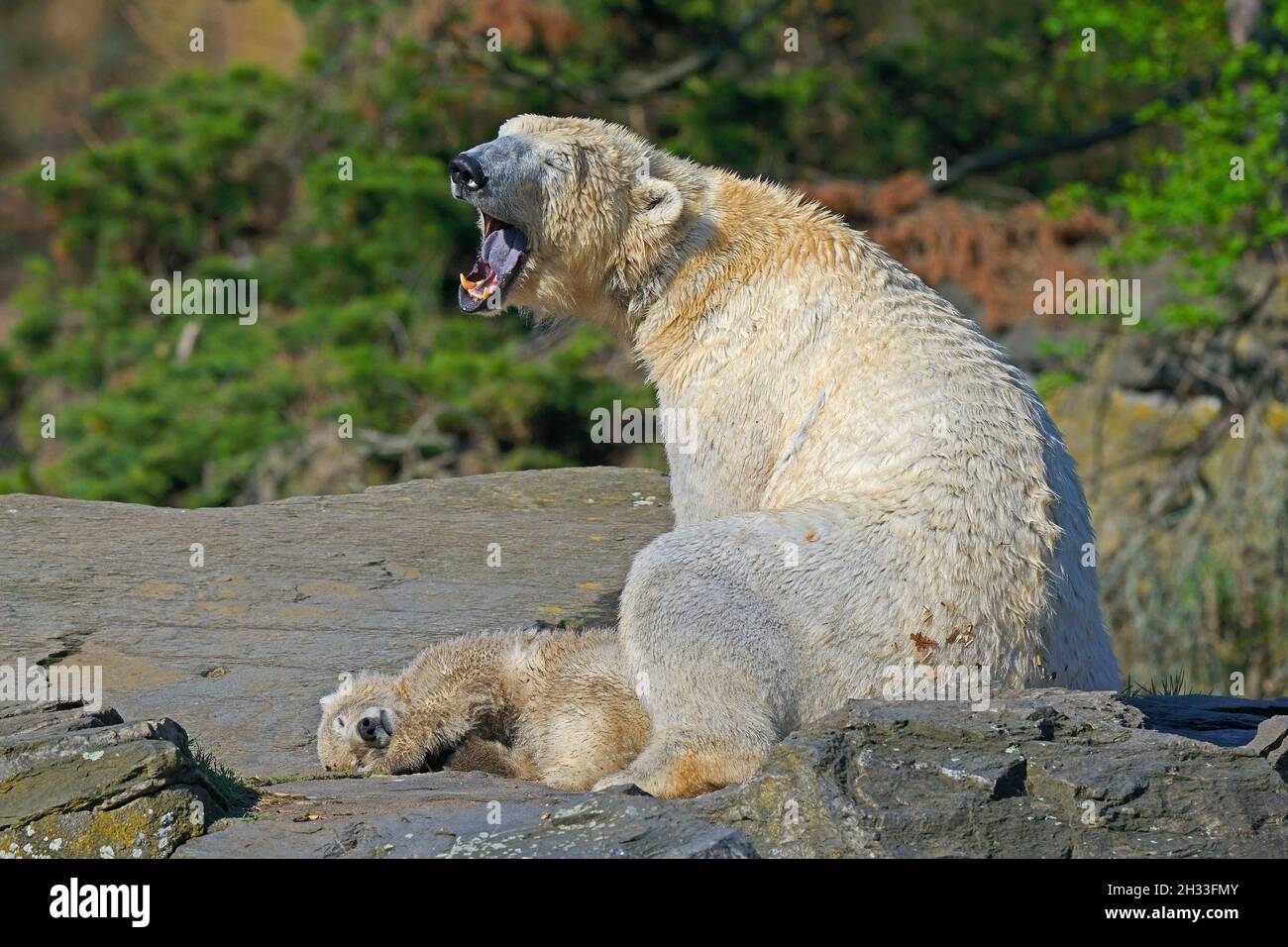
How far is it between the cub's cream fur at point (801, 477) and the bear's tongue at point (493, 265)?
17cm

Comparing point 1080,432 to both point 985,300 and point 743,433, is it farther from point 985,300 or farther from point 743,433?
point 743,433

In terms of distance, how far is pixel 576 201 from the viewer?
8062mm

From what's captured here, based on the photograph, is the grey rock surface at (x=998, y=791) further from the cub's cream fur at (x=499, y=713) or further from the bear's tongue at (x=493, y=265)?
the bear's tongue at (x=493, y=265)

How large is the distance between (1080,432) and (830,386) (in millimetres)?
11106

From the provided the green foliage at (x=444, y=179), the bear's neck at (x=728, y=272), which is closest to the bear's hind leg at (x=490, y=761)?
the bear's neck at (x=728, y=272)

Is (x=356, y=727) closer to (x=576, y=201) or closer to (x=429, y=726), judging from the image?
(x=429, y=726)

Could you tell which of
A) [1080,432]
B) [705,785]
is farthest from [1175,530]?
[705,785]

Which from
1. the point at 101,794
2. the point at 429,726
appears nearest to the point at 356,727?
the point at 429,726

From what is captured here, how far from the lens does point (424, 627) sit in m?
8.61

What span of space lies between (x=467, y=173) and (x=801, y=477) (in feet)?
7.64

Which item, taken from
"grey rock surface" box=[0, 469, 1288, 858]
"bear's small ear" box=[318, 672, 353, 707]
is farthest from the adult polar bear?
"bear's small ear" box=[318, 672, 353, 707]

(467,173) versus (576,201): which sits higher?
(467,173)

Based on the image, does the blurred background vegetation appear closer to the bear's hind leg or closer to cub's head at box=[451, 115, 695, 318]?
cub's head at box=[451, 115, 695, 318]

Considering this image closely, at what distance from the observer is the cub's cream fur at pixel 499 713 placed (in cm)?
714
